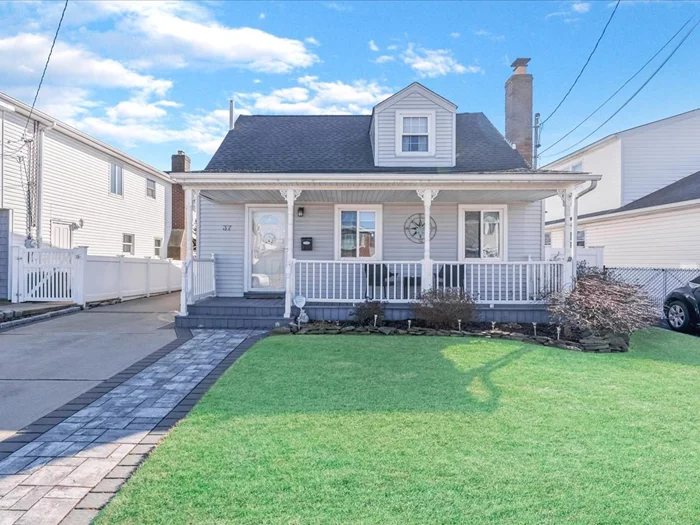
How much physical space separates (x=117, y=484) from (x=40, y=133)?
546 inches

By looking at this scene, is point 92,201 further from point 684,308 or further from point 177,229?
point 684,308

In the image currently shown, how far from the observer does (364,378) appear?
487 cm

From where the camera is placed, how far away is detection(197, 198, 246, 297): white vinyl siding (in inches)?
416

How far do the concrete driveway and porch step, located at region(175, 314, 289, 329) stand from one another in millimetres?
310

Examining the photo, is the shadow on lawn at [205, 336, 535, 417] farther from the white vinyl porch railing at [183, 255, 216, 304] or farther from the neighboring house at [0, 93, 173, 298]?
the neighboring house at [0, 93, 173, 298]

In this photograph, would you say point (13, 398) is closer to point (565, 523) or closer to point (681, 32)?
point (565, 523)

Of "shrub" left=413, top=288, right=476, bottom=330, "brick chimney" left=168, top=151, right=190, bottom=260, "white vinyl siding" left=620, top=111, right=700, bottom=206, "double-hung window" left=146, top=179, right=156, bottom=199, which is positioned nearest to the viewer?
"shrub" left=413, top=288, right=476, bottom=330

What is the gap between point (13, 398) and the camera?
4363 mm

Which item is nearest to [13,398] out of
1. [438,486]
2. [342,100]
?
[438,486]

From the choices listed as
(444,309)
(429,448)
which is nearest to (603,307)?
(444,309)

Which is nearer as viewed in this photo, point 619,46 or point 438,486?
point 438,486

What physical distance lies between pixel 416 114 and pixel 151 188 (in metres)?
14.0

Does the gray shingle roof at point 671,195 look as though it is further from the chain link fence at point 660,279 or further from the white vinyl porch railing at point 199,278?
the white vinyl porch railing at point 199,278

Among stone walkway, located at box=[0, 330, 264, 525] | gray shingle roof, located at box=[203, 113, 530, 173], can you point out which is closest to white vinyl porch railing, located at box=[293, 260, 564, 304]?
gray shingle roof, located at box=[203, 113, 530, 173]
